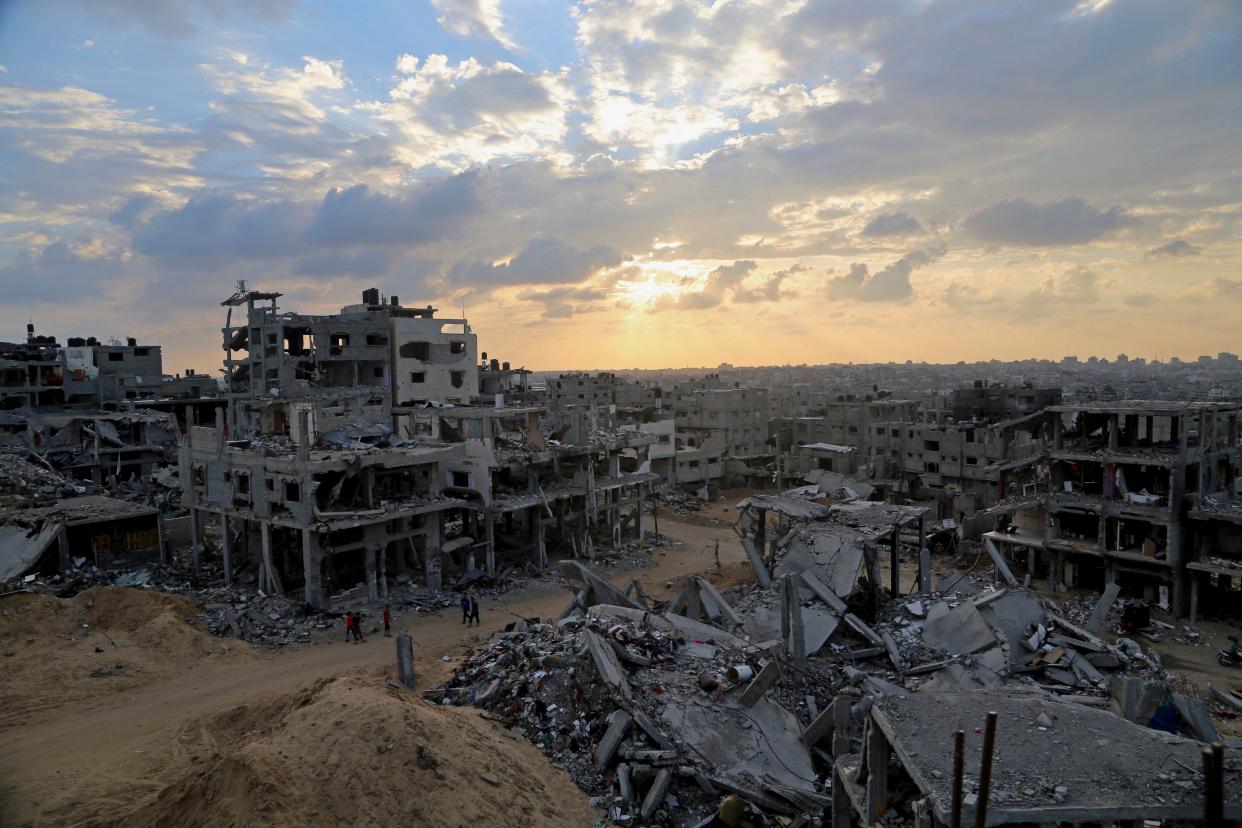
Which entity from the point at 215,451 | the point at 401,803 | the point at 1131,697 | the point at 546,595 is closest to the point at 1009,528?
the point at 546,595

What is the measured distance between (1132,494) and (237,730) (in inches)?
1166

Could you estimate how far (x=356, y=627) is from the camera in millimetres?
24281

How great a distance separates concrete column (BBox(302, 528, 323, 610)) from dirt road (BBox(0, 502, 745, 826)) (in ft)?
9.18

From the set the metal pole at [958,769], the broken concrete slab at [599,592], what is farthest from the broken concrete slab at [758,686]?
the metal pole at [958,769]

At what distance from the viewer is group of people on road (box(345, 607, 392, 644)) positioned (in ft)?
79.5

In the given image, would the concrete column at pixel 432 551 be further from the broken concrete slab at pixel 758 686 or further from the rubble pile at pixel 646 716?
the broken concrete slab at pixel 758 686

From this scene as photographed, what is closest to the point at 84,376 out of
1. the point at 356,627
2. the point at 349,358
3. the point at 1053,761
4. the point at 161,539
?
the point at 349,358

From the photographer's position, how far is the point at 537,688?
15609 millimetres

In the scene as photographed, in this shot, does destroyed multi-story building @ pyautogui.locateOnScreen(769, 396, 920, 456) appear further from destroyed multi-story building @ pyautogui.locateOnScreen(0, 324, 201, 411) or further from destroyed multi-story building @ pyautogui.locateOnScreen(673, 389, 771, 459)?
destroyed multi-story building @ pyautogui.locateOnScreen(0, 324, 201, 411)

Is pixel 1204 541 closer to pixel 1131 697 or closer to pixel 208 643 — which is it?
pixel 1131 697

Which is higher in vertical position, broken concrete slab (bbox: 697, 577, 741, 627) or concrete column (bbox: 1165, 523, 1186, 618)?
broken concrete slab (bbox: 697, 577, 741, 627)

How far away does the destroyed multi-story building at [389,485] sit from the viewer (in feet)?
90.0

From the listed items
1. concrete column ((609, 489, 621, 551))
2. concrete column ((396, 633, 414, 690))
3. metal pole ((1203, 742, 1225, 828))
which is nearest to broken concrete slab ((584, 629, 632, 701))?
concrete column ((396, 633, 414, 690))

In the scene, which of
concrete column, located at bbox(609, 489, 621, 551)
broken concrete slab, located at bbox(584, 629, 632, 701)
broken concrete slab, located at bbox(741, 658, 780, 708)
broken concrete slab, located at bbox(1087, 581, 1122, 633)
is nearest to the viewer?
broken concrete slab, located at bbox(584, 629, 632, 701)
